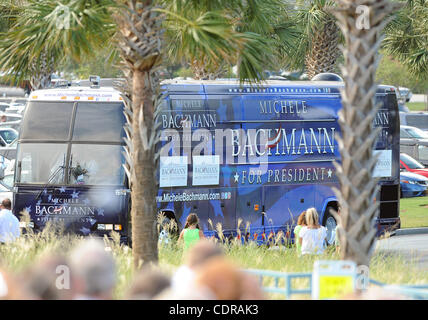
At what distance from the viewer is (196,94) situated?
18.3 metres

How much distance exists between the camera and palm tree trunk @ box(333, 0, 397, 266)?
31.1 feet

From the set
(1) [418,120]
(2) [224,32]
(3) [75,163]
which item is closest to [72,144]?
(3) [75,163]

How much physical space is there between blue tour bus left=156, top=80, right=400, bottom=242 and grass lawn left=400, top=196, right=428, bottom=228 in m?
4.07

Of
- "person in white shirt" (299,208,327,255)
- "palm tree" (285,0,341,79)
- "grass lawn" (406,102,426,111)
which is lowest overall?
"person in white shirt" (299,208,327,255)

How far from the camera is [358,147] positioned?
950 centimetres

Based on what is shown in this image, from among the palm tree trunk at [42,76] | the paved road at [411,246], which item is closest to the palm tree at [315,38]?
the paved road at [411,246]

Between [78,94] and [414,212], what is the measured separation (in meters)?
14.3

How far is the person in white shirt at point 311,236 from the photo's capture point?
15.1 metres

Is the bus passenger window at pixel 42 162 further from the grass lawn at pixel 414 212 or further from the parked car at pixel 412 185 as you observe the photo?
the parked car at pixel 412 185

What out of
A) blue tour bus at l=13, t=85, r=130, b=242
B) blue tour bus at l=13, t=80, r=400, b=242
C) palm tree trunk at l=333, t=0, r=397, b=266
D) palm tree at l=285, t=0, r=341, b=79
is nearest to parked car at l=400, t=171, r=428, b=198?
palm tree at l=285, t=0, r=341, b=79

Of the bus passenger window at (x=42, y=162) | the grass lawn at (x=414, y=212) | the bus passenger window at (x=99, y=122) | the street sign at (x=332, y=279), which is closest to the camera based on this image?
the street sign at (x=332, y=279)

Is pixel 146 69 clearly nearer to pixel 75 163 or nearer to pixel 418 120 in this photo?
pixel 75 163

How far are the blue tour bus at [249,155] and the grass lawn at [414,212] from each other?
407 cm

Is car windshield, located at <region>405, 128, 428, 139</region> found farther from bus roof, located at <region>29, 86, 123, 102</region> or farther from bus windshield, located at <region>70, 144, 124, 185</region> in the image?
bus windshield, located at <region>70, 144, 124, 185</region>
